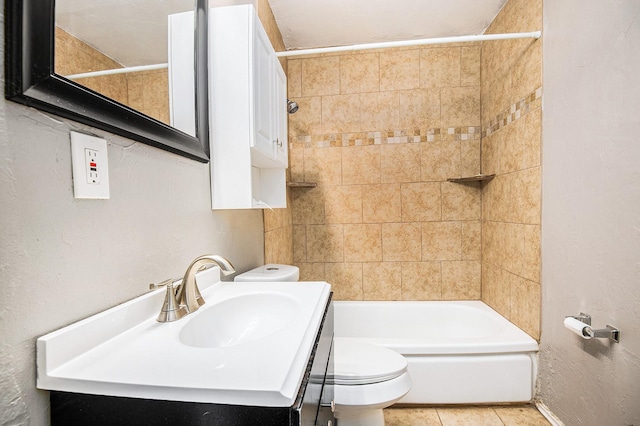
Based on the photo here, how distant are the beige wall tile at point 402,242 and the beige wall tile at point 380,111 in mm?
787

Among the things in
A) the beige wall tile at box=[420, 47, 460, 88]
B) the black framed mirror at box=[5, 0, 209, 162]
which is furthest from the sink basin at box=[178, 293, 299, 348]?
the beige wall tile at box=[420, 47, 460, 88]

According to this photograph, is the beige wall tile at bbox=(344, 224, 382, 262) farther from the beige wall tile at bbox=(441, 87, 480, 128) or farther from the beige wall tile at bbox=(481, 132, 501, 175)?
the beige wall tile at bbox=(441, 87, 480, 128)

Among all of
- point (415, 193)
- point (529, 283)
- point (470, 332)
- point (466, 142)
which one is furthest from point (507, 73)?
point (470, 332)

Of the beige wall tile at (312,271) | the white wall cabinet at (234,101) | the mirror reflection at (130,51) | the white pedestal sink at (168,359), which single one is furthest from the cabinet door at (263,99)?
the beige wall tile at (312,271)

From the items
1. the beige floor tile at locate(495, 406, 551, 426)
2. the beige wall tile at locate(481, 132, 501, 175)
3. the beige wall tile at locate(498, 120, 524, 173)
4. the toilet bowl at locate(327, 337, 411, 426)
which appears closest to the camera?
the toilet bowl at locate(327, 337, 411, 426)

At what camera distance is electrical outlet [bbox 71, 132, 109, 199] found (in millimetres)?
642

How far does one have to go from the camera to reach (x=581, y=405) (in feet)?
4.62

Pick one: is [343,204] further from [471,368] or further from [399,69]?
[471,368]

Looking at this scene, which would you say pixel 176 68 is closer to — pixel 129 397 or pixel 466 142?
pixel 129 397

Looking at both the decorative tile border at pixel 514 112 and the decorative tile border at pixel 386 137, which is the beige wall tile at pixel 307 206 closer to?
the decorative tile border at pixel 386 137

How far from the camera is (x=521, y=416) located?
170 centimetres

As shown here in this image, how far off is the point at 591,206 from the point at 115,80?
1.74 m

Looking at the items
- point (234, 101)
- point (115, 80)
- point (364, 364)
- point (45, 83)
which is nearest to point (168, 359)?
point (45, 83)

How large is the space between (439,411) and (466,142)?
185cm
